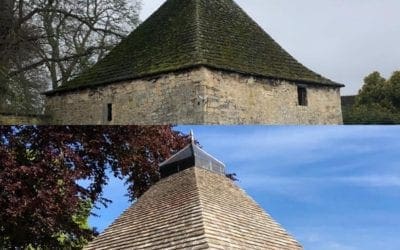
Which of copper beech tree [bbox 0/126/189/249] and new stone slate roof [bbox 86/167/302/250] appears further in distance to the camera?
new stone slate roof [bbox 86/167/302/250]

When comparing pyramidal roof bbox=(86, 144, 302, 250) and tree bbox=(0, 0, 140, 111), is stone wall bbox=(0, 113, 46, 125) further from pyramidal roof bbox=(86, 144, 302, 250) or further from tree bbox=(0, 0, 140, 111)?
pyramidal roof bbox=(86, 144, 302, 250)

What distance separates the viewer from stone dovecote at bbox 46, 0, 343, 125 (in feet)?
26.4

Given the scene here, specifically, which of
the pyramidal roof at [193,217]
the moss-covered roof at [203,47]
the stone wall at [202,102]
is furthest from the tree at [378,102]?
the moss-covered roof at [203,47]

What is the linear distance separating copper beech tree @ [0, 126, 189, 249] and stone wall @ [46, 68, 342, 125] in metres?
1.84

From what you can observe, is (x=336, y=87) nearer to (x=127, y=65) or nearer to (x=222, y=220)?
(x=127, y=65)

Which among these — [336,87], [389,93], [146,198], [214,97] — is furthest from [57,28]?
[336,87]

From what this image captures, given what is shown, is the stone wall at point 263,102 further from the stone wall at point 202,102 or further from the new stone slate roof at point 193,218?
the new stone slate roof at point 193,218

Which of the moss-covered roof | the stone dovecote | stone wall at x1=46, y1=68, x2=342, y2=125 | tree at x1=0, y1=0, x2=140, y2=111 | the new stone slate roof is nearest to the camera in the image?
tree at x1=0, y1=0, x2=140, y2=111

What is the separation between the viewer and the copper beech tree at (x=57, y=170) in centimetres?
495

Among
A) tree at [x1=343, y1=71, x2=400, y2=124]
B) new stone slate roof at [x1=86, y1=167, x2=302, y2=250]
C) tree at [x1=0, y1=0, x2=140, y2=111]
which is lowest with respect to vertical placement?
new stone slate roof at [x1=86, y1=167, x2=302, y2=250]

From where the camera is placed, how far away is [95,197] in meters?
5.30

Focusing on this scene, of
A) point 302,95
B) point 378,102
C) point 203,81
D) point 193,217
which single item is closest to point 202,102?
point 203,81

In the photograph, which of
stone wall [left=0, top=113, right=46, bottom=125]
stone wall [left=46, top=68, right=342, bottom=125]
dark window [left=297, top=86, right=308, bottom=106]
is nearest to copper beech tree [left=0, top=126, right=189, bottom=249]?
stone wall [left=0, top=113, right=46, bottom=125]

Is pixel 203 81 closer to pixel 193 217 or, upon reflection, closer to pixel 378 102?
pixel 193 217
